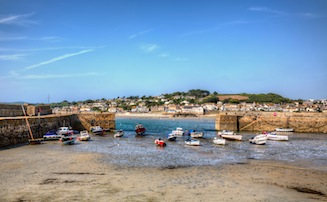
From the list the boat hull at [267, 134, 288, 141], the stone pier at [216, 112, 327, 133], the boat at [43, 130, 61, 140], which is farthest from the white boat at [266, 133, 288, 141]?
the boat at [43, 130, 61, 140]

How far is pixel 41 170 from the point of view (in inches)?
942

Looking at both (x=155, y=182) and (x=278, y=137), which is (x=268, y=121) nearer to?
(x=278, y=137)

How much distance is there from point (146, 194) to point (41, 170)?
1101 centimetres

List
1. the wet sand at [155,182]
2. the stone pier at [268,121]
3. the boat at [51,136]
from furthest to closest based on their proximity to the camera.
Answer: the stone pier at [268,121]
the boat at [51,136]
the wet sand at [155,182]

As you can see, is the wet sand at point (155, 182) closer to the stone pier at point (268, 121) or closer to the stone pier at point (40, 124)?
the stone pier at point (40, 124)

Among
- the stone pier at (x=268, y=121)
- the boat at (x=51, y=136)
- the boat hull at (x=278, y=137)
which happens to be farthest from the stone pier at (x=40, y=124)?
the boat hull at (x=278, y=137)

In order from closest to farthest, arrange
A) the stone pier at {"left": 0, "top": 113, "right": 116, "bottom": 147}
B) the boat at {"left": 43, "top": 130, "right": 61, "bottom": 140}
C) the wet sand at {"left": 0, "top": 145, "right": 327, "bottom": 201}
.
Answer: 1. the wet sand at {"left": 0, "top": 145, "right": 327, "bottom": 201}
2. the stone pier at {"left": 0, "top": 113, "right": 116, "bottom": 147}
3. the boat at {"left": 43, "top": 130, "right": 61, "bottom": 140}

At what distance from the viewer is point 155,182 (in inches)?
802

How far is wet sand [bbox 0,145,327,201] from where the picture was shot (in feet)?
56.4

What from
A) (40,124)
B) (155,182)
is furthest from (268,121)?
(155,182)

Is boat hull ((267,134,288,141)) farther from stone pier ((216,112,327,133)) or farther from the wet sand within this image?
Answer: the wet sand

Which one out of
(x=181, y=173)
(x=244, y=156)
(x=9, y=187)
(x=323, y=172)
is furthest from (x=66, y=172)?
(x=323, y=172)

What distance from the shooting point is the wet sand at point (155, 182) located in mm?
17188

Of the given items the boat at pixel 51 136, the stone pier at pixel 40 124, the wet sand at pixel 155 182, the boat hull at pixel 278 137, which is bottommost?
the boat hull at pixel 278 137
